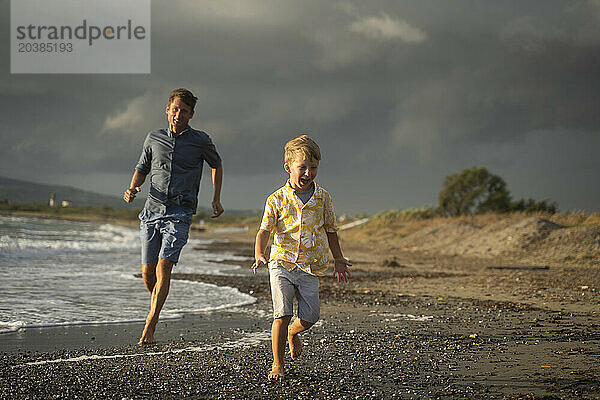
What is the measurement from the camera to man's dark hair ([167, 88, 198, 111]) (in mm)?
6133

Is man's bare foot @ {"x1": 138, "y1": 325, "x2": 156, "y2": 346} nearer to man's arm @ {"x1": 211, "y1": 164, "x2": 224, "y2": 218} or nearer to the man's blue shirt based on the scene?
the man's blue shirt

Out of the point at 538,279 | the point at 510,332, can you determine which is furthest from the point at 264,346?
the point at 538,279

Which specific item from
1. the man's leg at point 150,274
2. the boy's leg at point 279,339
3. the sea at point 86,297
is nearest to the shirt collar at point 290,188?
the boy's leg at point 279,339

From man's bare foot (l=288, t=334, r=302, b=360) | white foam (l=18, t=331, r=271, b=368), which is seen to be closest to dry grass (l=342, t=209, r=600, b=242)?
white foam (l=18, t=331, r=271, b=368)

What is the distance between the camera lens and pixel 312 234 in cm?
477

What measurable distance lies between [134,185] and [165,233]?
2.11ft

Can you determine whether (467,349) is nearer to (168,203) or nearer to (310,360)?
(310,360)

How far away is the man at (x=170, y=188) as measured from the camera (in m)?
6.07

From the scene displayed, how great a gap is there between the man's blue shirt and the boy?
1.66 metres

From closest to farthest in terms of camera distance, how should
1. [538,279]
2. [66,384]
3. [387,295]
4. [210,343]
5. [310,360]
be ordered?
[66,384], [310,360], [210,343], [387,295], [538,279]

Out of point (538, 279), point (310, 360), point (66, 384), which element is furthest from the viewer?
point (538, 279)

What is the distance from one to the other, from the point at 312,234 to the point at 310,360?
1.18 meters

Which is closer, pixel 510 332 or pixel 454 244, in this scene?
pixel 510 332

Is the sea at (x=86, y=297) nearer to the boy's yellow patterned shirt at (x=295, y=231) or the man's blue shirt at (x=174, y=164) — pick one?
the man's blue shirt at (x=174, y=164)
